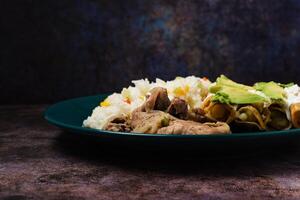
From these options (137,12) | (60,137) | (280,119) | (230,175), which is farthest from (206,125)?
(137,12)

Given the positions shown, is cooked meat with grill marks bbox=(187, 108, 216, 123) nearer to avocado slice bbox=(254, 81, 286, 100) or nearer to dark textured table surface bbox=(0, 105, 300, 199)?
dark textured table surface bbox=(0, 105, 300, 199)

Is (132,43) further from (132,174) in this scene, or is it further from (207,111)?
(132,174)

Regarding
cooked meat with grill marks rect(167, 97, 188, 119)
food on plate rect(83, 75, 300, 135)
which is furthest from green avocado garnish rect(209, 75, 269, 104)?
cooked meat with grill marks rect(167, 97, 188, 119)

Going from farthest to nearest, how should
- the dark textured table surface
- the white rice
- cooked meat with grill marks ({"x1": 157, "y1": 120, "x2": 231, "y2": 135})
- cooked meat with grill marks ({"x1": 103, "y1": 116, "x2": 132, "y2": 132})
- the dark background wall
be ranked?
the dark background wall → the white rice → cooked meat with grill marks ({"x1": 103, "y1": 116, "x2": 132, "y2": 132}) → cooked meat with grill marks ({"x1": 157, "y1": 120, "x2": 231, "y2": 135}) → the dark textured table surface

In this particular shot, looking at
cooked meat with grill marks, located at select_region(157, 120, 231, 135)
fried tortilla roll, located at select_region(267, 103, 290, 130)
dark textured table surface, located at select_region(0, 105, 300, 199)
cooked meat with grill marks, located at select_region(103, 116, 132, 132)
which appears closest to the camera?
dark textured table surface, located at select_region(0, 105, 300, 199)

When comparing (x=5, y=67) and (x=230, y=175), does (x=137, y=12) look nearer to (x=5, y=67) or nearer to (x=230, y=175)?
(x=5, y=67)

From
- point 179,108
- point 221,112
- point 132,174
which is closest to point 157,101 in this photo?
point 179,108
